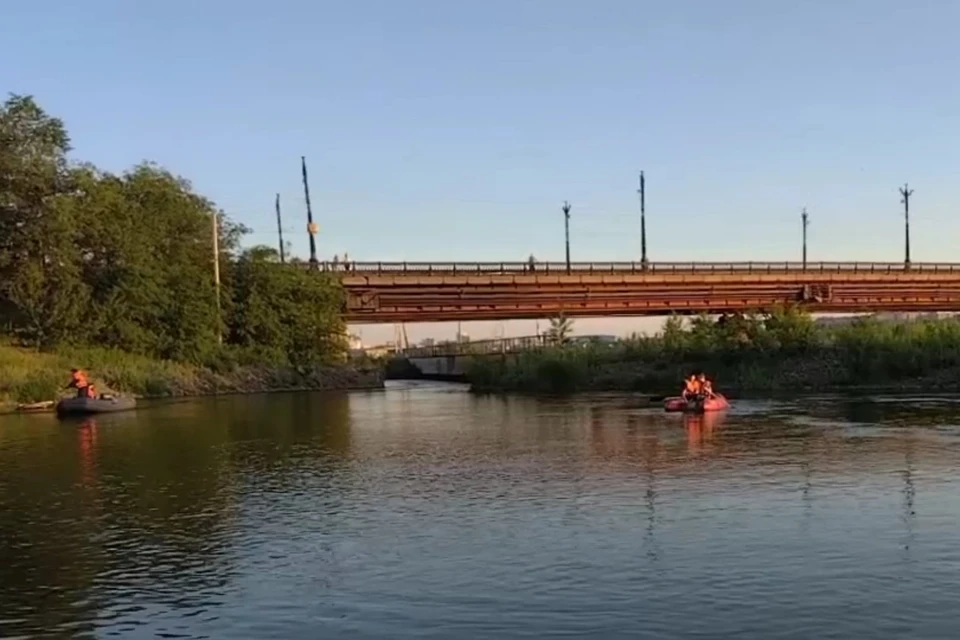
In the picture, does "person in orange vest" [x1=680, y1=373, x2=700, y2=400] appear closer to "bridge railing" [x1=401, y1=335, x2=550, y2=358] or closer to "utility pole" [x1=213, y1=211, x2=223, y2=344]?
"bridge railing" [x1=401, y1=335, x2=550, y2=358]

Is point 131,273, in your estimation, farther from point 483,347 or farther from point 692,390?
point 692,390

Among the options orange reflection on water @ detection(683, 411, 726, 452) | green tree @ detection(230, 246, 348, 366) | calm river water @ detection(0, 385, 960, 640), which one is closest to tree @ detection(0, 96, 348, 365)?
green tree @ detection(230, 246, 348, 366)

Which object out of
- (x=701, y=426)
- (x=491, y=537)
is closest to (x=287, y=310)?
(x=701, y=426)

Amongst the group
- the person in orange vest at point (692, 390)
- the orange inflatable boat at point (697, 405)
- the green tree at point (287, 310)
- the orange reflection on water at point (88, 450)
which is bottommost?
the orange reflection on water at point (88, 450)

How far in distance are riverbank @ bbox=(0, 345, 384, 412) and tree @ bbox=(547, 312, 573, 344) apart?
45.0 feet

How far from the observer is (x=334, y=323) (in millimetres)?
84812

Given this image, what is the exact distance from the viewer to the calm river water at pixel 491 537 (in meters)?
14.5

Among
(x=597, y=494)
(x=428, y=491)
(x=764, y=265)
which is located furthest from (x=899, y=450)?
(x=764, y=265)

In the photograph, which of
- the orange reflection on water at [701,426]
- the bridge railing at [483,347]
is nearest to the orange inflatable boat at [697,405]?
the orange reflection on water at [701,426]

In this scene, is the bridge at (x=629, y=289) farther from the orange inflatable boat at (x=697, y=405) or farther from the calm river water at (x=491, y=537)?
the calm river water at (x=491, y=537)

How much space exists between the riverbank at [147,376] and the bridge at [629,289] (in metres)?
6.28

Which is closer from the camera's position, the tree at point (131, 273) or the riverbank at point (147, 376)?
the riverbank at point (147, 376)

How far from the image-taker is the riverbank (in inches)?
2438

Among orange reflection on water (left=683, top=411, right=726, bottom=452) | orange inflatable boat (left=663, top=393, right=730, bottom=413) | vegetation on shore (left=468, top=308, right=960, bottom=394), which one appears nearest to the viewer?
orange reflection on water (left=683, top=411, right=726, bottom=452)
